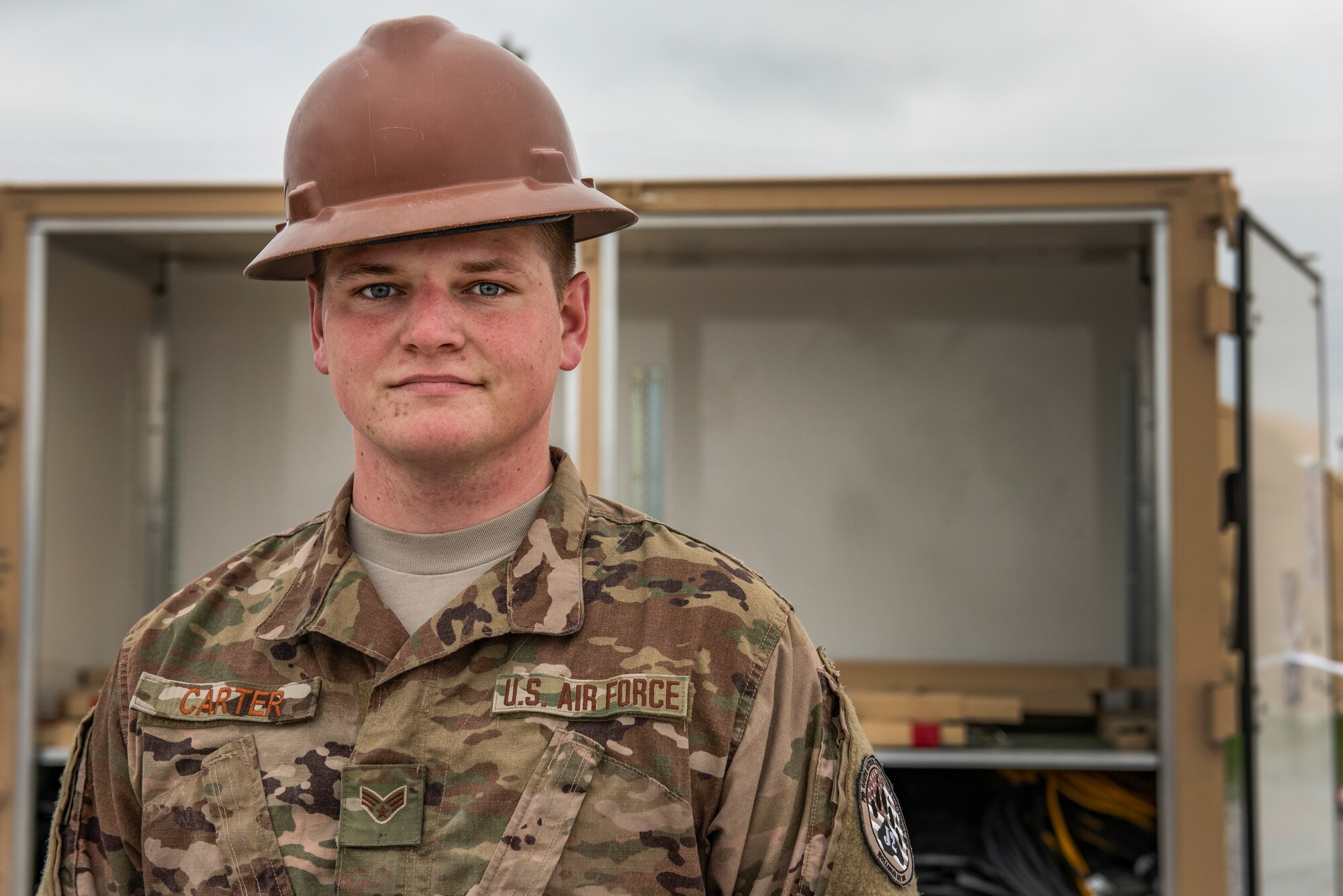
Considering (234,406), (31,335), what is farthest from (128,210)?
(234,406)

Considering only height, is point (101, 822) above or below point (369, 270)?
below

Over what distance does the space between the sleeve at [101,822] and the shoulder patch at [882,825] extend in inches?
26.9

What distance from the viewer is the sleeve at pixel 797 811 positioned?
99cm

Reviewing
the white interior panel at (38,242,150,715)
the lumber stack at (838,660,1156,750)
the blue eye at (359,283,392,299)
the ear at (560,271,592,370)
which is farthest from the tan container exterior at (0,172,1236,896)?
the blue eye at (359,283,392,299)

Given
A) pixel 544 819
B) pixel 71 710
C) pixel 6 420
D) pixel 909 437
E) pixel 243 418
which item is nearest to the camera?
pixel 544 819

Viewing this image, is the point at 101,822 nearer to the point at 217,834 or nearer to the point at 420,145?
the point at 217,834

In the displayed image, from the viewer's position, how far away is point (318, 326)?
1131 millimetres

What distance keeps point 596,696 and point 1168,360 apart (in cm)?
213

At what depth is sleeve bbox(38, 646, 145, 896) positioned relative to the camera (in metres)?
1.09

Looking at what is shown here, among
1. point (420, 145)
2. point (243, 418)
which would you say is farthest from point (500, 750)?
point (243, 418)

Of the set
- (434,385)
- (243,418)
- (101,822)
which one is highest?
(243,418)

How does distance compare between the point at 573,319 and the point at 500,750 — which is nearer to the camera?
the point at 500,750

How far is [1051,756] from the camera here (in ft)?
9.44

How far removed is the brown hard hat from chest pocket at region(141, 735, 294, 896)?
1.53ft
